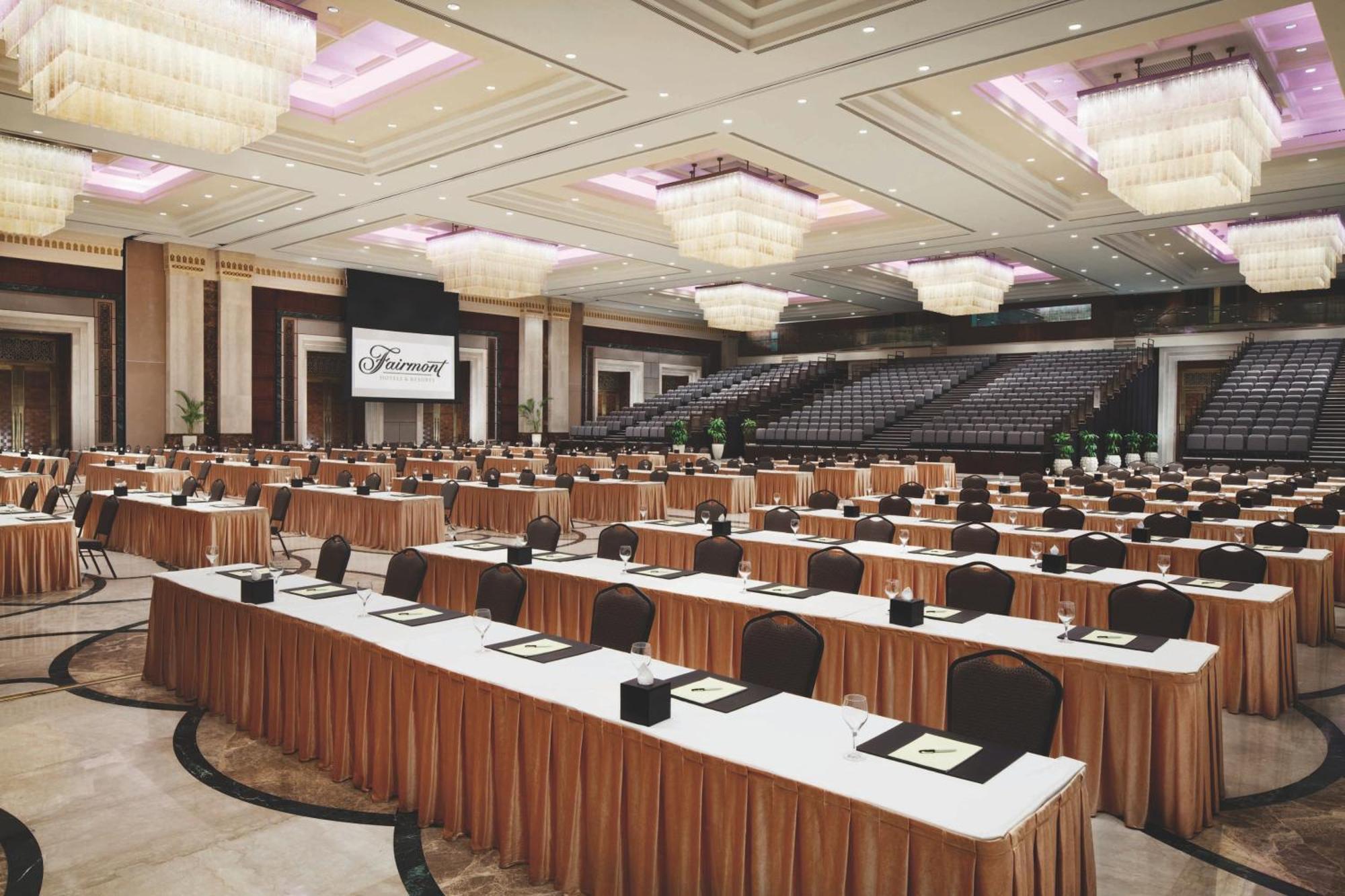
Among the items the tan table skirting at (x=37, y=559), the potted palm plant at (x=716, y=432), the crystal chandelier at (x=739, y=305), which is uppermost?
the crystal chandelier at (x=739, y=305)

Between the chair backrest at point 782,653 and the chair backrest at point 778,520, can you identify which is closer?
the chair backrest at point 782,653

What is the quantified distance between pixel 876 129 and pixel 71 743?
10119 mm

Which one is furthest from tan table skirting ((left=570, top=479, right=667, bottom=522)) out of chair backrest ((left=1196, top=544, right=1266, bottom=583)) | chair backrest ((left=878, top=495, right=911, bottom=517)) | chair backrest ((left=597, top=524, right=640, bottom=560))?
chair backrest ((left=1196, top=544, right=1266, bottom=583))

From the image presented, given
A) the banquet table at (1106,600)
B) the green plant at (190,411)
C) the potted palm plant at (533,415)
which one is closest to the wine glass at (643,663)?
the banquet table at (1106,600)

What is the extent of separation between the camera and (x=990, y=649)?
321cm

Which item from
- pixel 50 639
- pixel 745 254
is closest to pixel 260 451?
pixel 745 254

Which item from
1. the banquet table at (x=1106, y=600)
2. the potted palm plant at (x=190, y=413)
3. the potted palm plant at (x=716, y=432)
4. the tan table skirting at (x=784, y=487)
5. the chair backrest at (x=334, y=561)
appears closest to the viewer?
the banquet table at (x=1106, y=600)

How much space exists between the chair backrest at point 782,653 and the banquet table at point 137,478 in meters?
11.2

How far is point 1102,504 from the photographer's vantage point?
32.3 ft

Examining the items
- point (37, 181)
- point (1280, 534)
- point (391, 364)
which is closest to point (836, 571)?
point (1280, 534)

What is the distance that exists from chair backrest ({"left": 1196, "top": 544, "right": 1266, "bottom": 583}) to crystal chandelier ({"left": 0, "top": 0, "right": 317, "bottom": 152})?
26.2ft

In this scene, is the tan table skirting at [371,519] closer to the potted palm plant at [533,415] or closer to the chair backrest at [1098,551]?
the chair backrest at [1098,551]

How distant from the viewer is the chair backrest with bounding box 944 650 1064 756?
2.80 m

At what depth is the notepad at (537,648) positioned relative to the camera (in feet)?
11.3
